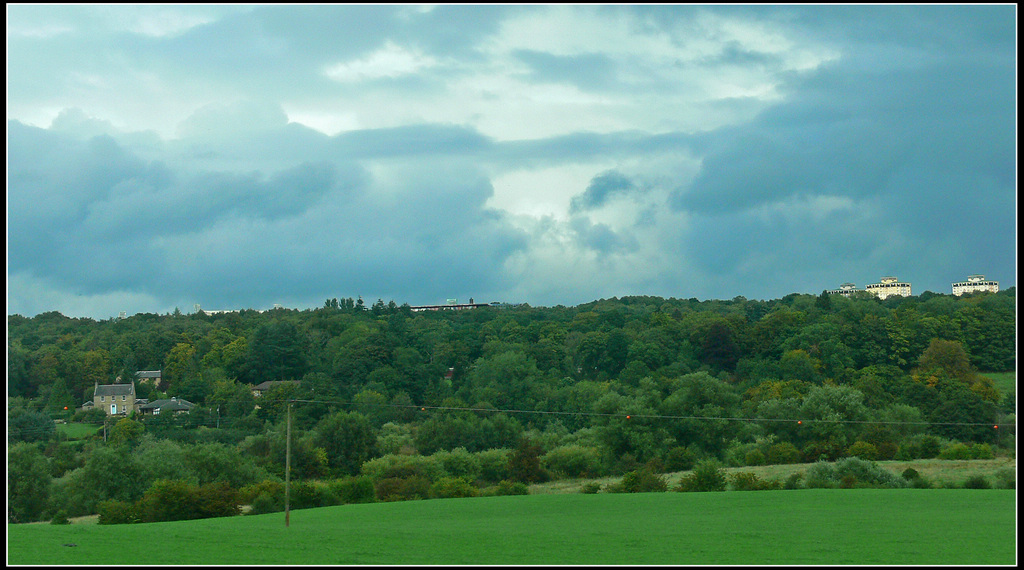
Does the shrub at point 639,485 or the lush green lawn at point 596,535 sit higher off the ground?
the lush green lawn at point 596,535

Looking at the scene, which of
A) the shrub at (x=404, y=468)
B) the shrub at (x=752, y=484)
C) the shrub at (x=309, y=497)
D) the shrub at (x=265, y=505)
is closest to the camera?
the shrub at (x=265, y=505)

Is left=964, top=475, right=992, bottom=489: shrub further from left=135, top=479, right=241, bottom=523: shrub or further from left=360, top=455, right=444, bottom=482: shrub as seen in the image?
left=135, top=479, right=241, bottom=523: shrub

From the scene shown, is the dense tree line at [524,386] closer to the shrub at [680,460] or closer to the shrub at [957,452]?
the shrub at [680,460]

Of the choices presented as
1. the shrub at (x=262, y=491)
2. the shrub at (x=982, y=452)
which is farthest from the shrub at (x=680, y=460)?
the shrub at (x=262, y=491)

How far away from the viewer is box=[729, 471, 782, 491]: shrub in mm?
37000

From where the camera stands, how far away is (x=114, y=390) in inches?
2452

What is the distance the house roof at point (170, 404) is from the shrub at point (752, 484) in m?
41.4

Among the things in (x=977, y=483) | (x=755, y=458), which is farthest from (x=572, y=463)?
(x=977, y=483)

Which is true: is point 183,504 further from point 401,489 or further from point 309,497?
point 401,489

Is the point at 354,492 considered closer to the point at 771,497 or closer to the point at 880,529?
the point at 771,497

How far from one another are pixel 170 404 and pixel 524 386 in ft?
87.1

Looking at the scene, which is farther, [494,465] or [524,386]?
[524,386]

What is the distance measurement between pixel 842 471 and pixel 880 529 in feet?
50.1

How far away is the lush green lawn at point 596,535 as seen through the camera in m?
17.7
